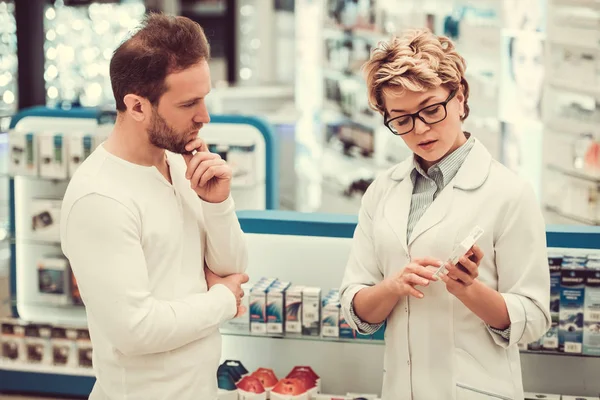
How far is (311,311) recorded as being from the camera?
11.2 feet

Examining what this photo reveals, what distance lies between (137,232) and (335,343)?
1.45 metres

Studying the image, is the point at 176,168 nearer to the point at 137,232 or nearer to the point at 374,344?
the point at 137,232

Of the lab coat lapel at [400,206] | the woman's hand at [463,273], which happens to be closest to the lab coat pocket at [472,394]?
the woman's hand at [463,273]

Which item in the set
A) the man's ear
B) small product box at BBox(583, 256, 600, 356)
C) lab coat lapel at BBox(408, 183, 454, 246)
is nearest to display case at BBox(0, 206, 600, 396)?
small product box at BBox(583, 256, 600, 356)

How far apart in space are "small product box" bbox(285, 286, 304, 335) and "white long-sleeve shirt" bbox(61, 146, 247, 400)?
908 mm

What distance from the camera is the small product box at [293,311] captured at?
342 cm

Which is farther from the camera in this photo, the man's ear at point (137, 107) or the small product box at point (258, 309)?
the small product box at point (258, 309)

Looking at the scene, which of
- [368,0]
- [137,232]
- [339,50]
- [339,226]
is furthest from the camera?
[339,50]

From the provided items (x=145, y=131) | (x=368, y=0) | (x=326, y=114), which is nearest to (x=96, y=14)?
(x=326, y=114)

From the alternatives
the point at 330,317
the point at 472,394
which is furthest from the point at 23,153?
the point at 472,394

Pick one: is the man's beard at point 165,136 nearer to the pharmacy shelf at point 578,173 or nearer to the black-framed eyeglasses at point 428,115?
the black-framed eyeglasses at point 428,115

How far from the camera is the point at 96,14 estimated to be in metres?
11.7

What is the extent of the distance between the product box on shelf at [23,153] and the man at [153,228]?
3.03 meters

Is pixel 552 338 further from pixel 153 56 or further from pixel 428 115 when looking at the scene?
pixel 153 56
